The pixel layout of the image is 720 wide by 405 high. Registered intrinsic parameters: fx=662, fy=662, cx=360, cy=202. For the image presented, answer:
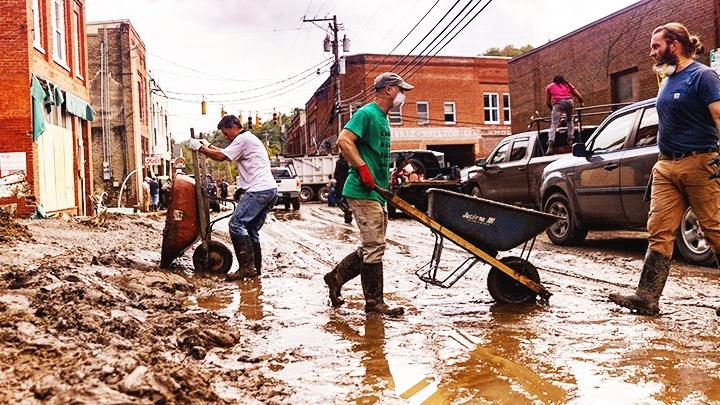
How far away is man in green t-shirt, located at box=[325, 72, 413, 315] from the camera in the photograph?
520cm

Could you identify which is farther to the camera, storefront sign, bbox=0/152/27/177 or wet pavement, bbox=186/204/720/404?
storefront sign, bbox=0/152/27/177

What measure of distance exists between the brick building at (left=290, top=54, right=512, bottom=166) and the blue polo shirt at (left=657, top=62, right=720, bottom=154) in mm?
35349

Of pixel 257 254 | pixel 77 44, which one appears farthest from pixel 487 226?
pixel 77 44

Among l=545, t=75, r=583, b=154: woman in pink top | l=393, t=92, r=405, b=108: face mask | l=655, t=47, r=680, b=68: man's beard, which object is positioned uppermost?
l=545, t=75, r=583, b=154: woman in pink top

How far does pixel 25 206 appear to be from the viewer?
15328 millimetres

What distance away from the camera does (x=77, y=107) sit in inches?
788

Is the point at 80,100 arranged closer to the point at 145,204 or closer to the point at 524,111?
the point at 145,204

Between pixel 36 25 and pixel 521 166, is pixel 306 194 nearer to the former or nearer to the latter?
pixel 36 25

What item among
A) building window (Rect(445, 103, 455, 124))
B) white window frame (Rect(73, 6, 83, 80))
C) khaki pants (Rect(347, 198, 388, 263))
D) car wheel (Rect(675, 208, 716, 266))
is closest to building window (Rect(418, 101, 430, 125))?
building window (Rect(445, 103, 455, 124))

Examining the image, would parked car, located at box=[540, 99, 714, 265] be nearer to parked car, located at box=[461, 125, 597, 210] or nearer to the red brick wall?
parked car, located at box=[461, 125, 597, 210]

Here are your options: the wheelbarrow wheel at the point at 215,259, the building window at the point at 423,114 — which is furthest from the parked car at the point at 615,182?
the building window at the point at 423,114

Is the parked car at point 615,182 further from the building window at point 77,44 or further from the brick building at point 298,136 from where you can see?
the brick building at point 298,136

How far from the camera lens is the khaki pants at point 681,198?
480 centimetres

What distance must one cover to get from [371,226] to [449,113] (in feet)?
125
